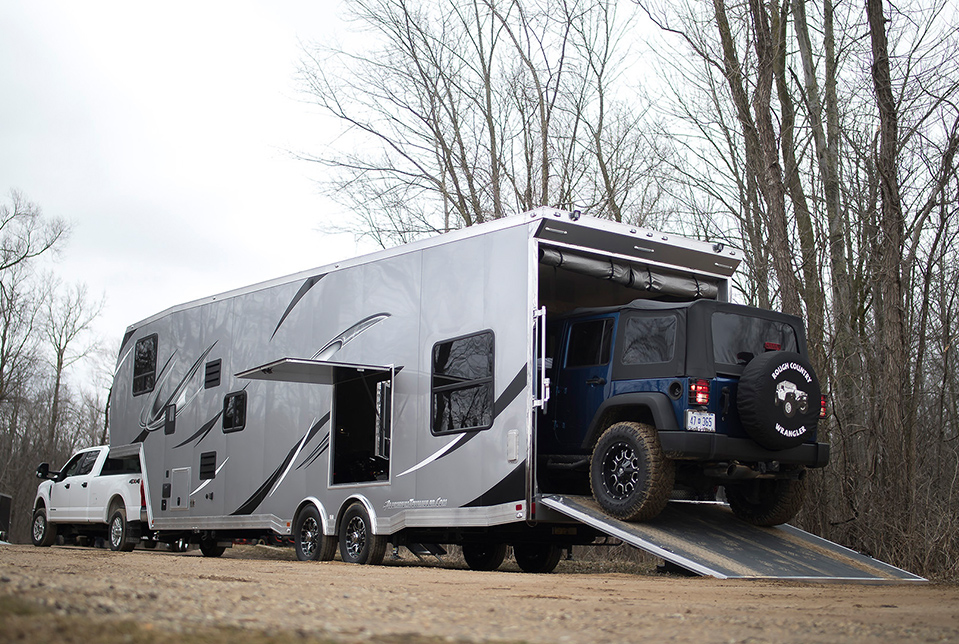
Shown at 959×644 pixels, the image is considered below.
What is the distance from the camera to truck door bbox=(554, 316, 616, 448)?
33.6 feet

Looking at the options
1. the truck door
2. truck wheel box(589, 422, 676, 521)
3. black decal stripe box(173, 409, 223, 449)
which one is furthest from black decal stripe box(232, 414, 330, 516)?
truck wheel box(589, 422, 676, 521)

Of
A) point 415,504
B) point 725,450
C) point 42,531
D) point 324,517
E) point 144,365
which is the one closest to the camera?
point 725,450

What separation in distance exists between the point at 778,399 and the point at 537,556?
4.08m

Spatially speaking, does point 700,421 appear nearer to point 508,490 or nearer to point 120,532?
point 508,490

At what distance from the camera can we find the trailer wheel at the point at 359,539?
438 inches

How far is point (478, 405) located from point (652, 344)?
1.84 m

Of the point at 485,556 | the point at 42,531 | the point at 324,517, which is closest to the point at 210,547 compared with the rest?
the point at 324,517

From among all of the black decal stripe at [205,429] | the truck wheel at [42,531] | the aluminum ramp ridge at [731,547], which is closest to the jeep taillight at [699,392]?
the aluminum ramp ridge at [731,547]

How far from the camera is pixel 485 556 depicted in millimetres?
12352

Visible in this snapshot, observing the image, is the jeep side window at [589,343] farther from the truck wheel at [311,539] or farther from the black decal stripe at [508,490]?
the truck wheel at [311,539]

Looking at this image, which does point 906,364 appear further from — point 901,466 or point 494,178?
point 494,178

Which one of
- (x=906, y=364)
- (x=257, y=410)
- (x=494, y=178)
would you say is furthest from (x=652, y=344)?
(x=494, y=178)

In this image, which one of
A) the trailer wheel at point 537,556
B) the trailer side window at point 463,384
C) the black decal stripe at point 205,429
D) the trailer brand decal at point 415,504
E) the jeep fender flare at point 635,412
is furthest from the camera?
the black decal stripe at point 205,429

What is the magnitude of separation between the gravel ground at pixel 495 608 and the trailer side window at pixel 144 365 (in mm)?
8550
